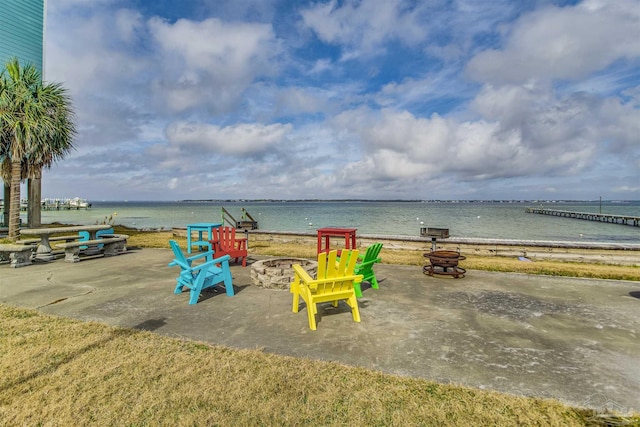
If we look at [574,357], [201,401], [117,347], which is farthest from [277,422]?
[574,357]

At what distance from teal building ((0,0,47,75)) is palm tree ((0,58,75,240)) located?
→ 1998 cm

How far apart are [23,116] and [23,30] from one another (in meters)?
24.9

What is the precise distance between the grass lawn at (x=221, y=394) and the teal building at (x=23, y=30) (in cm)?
3603

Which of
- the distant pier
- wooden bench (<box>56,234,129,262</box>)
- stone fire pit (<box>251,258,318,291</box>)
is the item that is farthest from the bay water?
stone fire pit (<box>251,258,318,291</box>)

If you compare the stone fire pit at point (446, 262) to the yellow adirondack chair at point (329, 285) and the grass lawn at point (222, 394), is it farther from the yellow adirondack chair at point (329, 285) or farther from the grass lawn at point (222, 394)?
the grass lawn at point (222, 394)

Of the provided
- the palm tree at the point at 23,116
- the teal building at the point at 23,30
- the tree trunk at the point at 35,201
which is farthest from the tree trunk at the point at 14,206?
the teal building at the point at 23,30

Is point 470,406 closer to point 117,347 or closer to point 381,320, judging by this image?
point 381,320

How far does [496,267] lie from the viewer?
9617 mm

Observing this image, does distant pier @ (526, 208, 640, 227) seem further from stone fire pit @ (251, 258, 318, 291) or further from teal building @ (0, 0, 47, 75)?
teal building @ (0, 0, 47, 75)

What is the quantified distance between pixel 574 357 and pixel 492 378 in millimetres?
1404

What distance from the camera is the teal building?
2697 cm

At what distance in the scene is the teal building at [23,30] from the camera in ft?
88.5

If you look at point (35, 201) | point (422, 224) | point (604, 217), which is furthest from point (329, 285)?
point (604, 217)

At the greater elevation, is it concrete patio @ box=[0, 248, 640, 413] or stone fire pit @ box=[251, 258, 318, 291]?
stone fire pit @ box=[251, 258, 318, 291]
